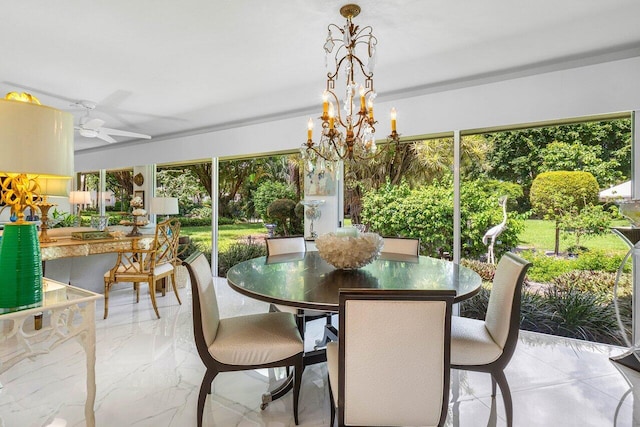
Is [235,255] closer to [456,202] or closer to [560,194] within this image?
[456,202]

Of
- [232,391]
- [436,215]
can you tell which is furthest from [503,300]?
[436,215]

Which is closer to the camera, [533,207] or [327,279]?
[327,279]

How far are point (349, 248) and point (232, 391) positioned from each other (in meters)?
1.17

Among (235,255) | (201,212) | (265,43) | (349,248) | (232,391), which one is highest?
(265,43)

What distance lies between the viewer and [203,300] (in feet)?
5.85

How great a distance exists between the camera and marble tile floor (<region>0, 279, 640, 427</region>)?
6.37 ft

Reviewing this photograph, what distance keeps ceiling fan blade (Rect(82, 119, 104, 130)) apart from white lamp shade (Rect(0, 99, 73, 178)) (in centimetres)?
274

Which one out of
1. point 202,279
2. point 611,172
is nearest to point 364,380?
point 202,279

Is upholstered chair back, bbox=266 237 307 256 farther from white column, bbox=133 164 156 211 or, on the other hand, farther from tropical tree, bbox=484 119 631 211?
white column, bbox=133 164 156 211

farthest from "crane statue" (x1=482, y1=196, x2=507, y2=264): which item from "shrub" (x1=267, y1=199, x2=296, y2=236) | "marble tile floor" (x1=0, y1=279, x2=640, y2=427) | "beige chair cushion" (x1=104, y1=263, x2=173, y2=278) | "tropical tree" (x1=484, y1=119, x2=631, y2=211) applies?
"beige chair cushion" (x1=104, y1=263, x2=173, y2=278)

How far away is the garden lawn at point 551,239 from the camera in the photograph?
309cm

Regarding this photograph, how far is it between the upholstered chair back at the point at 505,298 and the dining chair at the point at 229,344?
1024 mm

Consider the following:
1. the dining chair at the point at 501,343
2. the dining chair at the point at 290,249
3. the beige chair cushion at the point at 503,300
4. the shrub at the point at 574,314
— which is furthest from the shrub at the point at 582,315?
the dining chair at the point at 290,249

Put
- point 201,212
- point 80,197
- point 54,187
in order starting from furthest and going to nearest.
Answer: point 201,212 < point 80,197 < point 54,187
